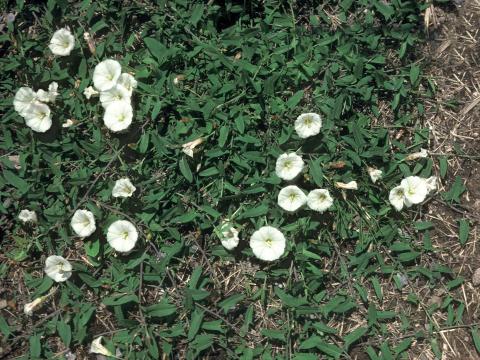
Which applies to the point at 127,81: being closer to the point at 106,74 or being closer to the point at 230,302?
the point at 106,74

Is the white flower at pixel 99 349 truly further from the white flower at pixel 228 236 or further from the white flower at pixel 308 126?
the white flower at pixel 308 126

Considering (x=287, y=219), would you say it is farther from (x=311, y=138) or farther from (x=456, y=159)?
(x=456, y=159)

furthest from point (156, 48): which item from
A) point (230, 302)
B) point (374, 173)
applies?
point (230, 302)

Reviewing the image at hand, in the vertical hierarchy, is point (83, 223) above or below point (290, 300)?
above

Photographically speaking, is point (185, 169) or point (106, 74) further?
point (106, 74)

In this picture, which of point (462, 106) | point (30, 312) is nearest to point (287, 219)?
point (462, 106)

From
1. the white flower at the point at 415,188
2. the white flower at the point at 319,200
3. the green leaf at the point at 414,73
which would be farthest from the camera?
the green leaf at the point at 414,73

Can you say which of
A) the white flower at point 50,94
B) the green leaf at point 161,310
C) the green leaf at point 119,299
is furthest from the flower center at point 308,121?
the white flower at point 50,94
